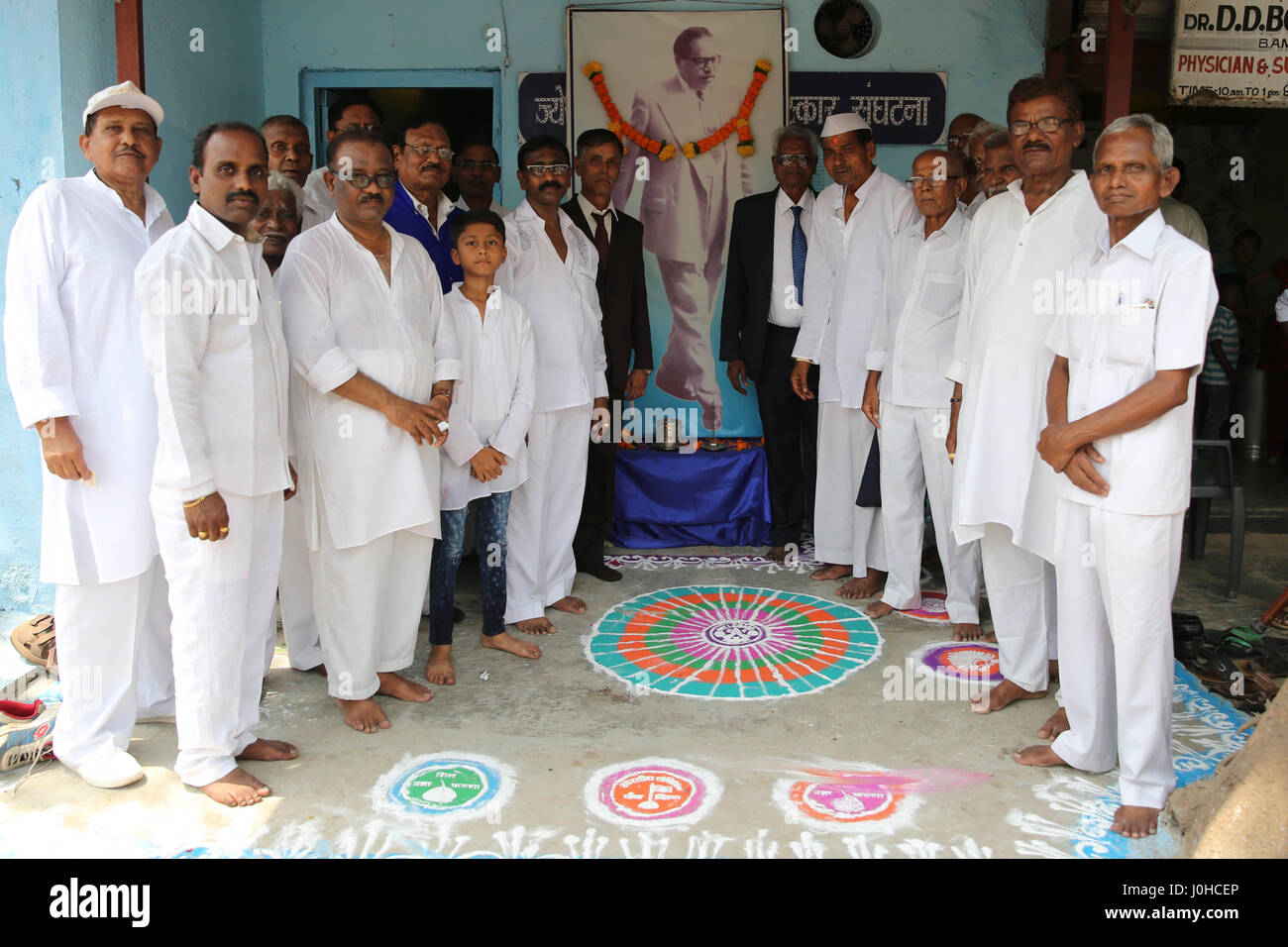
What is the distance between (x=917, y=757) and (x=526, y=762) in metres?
1.23

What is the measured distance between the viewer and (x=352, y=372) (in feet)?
11.4

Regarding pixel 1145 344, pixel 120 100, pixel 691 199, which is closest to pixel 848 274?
pixel 691 199

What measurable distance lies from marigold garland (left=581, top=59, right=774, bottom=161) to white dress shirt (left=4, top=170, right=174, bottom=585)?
3.55 metres

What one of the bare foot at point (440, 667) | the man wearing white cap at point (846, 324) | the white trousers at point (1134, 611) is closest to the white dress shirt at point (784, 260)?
the man wearing white cap at point (846, 324)

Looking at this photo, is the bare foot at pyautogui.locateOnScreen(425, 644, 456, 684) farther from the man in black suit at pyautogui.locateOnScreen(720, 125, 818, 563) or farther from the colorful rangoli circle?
the man in black suit at pyautogui.locateOnScreen(720, 125, 818, 563)

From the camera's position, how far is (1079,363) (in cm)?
307

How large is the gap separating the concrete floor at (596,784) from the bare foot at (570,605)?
580mm

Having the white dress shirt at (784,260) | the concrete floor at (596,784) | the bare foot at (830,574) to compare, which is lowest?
the concrete floor at (596,784)

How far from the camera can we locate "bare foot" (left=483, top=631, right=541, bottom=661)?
429 cm

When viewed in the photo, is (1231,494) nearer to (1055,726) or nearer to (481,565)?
(1055,726)

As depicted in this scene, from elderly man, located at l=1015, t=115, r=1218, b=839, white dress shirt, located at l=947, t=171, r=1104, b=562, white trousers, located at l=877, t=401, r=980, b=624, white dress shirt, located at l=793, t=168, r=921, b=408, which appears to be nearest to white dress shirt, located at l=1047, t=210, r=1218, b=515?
elderly man, located at l=1015, t=115, r=1218, b=839

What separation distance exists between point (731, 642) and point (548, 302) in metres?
1.65

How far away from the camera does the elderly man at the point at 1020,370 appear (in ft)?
11.5

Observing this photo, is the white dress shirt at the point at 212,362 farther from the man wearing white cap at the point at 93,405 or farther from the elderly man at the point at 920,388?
the elderly man at the point at 920,388
